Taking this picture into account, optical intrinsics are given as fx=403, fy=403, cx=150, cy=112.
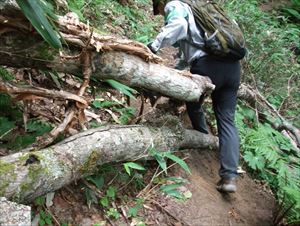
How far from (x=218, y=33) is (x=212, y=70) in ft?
1.36

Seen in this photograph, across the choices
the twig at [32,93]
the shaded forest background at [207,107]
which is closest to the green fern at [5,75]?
the shaded forest background at [207,107]

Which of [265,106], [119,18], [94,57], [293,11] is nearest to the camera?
[94,57]

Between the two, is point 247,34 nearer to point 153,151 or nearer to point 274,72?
point 274,72

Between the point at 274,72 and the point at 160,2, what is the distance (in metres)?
3.43

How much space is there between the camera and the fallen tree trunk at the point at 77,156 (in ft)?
8.35

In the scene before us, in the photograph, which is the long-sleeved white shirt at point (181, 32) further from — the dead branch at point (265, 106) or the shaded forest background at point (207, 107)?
the dead branch at point (265, 106)

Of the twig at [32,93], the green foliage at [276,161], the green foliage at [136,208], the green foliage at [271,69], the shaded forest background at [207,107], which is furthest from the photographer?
the green foliage at [271,69]

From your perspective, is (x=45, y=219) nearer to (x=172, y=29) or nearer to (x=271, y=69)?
(x=172, y=29)

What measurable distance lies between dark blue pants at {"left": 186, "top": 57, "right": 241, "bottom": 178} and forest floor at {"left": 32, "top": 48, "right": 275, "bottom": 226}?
12.4 inches

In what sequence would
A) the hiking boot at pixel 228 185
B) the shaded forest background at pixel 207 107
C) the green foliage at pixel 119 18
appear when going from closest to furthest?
the shaded forest background at pixel 207 107
the hiking boot at pixel 228 185
the green foliage at pixel 119 18

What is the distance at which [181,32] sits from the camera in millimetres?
3963

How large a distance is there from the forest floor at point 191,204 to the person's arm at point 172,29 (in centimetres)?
123

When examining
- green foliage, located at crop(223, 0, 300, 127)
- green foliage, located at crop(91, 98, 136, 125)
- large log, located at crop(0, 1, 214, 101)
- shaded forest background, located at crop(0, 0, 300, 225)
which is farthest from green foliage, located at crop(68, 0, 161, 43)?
large log, located at crop(0, 1, 214, 101)

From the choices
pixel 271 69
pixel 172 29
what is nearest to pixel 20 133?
pixel 172 29
